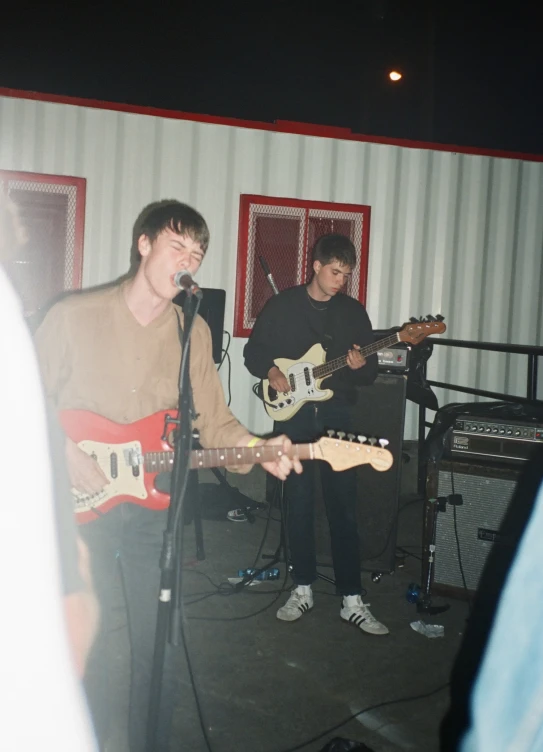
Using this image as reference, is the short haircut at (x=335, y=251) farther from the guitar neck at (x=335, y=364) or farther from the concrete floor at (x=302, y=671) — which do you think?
the concrete floor at (x=302, y=671)

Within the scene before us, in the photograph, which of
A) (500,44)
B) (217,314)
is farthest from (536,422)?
(500,44)

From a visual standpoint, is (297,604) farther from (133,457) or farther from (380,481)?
(133,457)

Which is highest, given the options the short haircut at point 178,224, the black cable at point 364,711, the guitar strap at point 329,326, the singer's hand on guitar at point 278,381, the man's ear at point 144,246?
the short haircut at point 178,224

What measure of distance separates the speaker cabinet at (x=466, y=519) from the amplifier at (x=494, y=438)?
81mm

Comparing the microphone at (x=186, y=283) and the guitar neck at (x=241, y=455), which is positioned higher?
the microphone at (x=186, y=283)

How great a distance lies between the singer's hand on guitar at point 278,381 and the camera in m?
4.40

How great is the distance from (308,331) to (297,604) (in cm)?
169

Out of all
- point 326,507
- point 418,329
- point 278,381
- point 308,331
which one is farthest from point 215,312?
point 326,507

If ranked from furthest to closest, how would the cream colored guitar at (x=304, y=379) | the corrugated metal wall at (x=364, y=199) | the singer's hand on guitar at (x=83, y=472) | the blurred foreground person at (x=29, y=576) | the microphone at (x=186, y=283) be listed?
the corrugated metal wall at (x=364, y=199), the cream colored guitar at (x=304, y=379), the singer's hand on guitar at (x=83, y=472), the microphone at (x=186, y=283), the blurred foreground person at (x=29, y=576)

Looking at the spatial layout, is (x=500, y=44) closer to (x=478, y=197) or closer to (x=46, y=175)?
(x=478, y=197)

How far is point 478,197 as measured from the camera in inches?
288

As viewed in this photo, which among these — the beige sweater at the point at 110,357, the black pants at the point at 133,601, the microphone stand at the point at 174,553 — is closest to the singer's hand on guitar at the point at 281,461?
the beige sweater at the point at 110,357

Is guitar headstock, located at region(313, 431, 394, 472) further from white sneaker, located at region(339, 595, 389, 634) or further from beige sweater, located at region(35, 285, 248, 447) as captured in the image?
white sneaker, located at region(339, 595, 389, 634)

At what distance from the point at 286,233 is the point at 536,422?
3.50 metres
